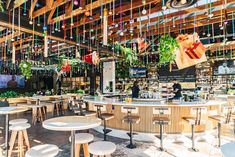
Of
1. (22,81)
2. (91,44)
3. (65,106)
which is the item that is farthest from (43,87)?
(91,44)

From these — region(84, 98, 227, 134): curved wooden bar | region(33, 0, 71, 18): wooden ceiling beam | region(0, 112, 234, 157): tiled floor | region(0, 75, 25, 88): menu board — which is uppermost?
region(33, 0, 71, 18): wooden ceiling beam

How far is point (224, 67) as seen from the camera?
1159 cm

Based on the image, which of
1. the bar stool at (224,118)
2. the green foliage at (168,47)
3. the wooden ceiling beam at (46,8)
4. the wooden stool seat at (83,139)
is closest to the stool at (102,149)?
the wooden stool seat at (83,139)

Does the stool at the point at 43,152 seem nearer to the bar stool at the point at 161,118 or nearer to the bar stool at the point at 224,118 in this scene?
the bar stool at the point at 161,118

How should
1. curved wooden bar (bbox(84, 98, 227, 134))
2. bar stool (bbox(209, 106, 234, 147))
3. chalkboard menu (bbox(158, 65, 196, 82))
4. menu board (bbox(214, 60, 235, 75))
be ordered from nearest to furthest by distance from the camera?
bar stool (bbox(209, 106, 234, 147)), curved wooden bar (bbox(84, 98, 227, 134)), menu board (bbox(214, 60, 235, 75)), chalkboard menu (bbox(158, 65, 196, 82))

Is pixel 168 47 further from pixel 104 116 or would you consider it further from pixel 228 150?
pixel 228 150

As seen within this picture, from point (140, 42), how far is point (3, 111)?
4634mm

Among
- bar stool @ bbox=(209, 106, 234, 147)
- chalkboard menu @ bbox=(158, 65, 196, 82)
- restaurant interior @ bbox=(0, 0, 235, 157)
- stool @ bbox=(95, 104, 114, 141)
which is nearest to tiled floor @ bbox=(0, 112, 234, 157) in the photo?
restaurant interior @ bbox=(0, 0, 235, 157)

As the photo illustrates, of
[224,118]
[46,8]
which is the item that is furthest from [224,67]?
[46,8]

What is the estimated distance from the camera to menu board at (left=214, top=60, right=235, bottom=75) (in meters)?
11.4

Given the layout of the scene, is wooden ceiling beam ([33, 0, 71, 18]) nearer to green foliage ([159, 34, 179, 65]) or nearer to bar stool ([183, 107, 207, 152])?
green foliage ([159, 34, 179, 65])

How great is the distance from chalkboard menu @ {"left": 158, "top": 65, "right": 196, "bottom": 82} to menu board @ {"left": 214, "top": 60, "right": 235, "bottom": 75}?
140 centimetres

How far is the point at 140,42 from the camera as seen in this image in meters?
6.48

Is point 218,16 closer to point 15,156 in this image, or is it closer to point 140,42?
point 140,42
